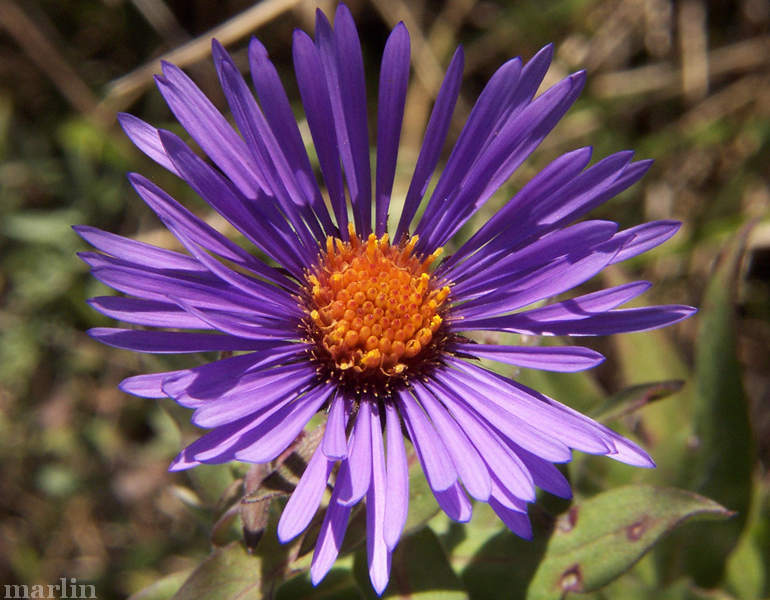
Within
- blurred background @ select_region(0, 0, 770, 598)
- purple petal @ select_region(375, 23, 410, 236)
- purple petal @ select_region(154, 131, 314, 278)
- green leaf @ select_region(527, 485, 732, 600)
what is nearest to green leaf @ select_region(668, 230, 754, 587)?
blurred background @ select_region(0, 0, 770, 598)

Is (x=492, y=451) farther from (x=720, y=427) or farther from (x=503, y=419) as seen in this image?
(x=720, y=427)

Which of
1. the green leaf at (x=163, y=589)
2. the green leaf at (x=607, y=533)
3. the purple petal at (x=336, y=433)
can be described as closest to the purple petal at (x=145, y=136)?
the purple petal at (x=336, y=433)

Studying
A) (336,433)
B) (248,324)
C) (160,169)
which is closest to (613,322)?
(336,433)

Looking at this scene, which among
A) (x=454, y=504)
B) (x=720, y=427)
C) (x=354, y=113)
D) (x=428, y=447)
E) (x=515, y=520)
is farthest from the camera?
(x=720, y=427)

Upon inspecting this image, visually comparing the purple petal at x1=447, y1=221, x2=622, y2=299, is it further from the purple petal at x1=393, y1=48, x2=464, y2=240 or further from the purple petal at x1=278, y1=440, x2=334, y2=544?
the purple petal at x1=278, y1=440, x2=334, y2=544

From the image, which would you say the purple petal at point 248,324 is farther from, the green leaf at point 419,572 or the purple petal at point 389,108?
the green leaf at point 419,572

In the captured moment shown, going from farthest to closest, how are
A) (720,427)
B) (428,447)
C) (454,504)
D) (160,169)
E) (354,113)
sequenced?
(160,169) → (720,427) → (354,113) → (428,447) → (454,504)
